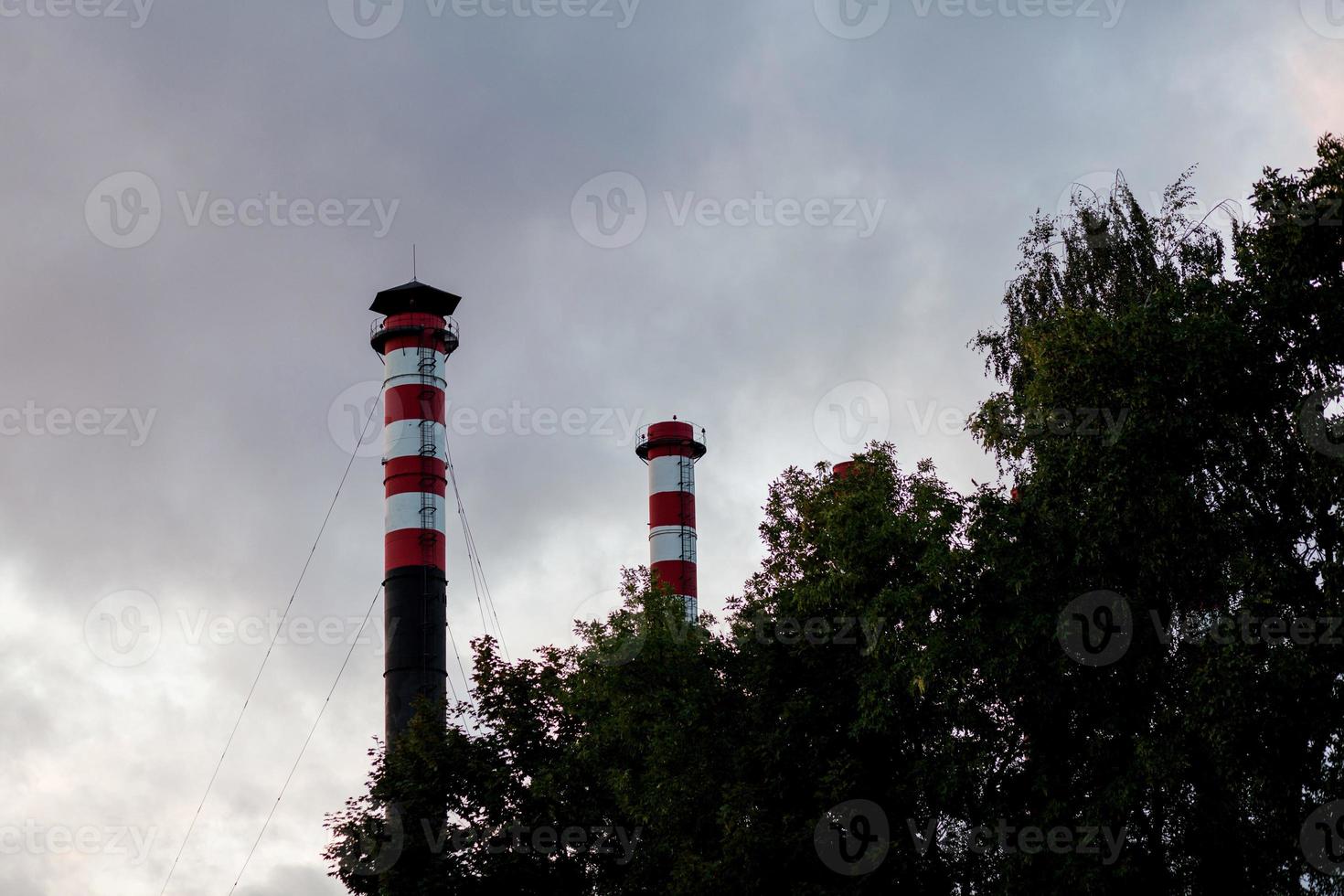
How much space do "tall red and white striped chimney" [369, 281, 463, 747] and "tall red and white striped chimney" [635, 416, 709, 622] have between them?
37.2 feet

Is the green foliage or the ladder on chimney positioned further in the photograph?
the ladder on chimney

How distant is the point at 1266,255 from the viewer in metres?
21.1

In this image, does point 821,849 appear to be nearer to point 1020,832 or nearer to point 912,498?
point 1020,832

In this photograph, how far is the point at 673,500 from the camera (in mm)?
62531

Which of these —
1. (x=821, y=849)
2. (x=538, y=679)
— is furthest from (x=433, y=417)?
(x=821, y=849)

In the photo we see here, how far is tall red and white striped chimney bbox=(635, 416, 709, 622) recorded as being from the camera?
59.6 meters

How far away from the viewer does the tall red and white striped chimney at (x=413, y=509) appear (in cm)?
4975

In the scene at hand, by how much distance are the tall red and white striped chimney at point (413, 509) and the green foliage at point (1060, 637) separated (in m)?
23.2

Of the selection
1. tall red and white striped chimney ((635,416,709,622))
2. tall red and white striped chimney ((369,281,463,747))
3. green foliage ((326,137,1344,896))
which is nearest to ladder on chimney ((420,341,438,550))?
tall red and white striped chimney ((369,281,463,747))

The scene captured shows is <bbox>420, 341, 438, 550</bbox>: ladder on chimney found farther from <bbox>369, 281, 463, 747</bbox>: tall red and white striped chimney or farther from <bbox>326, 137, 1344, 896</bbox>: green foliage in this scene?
<bbox>326, 137, 1344, 896</bbox>: green foliage

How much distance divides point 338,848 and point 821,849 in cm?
1292

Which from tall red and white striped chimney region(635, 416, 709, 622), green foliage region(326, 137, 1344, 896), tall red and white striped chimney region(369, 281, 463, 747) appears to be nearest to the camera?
green foliage region(326, 137, 1344, 896)

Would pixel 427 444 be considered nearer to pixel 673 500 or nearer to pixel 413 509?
pixel 413 509

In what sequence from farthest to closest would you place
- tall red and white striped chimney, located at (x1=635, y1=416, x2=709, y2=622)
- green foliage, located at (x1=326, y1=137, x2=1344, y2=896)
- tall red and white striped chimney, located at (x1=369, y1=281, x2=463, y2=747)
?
tall red and white striped chimney, located at (x1=635, y1=416, x2=709, y2=622) → tall red and white striped chimney, located at (x1=369, y1=281, x2=463, y2=747) → green foliage, located at (x1=326, y1=137, x2=1344, y2=896)
